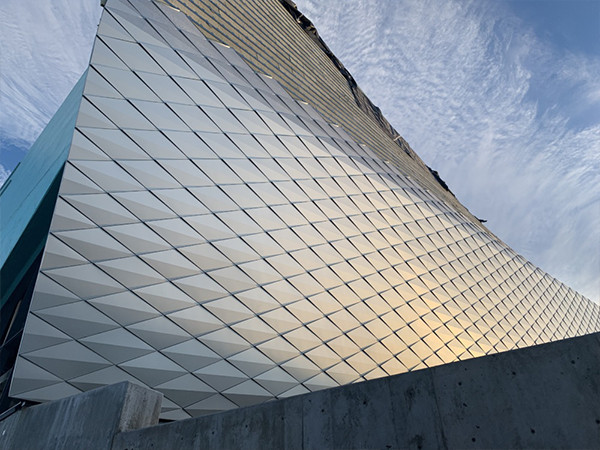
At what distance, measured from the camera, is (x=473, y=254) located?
75.3ft

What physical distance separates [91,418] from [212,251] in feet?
18.2

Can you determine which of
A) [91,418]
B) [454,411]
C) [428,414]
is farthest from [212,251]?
[454,411]

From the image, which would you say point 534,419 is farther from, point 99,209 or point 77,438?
Result: point 99,209

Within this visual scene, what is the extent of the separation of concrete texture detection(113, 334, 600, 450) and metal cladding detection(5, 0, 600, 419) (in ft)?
15.8

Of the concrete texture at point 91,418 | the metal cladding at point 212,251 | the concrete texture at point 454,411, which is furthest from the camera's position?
the metal cladding at point 212,251

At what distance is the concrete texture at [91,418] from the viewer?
5.54m

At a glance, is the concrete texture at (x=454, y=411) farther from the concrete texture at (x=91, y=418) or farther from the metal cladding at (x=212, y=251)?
the metal cladding at (x=212, y=251)

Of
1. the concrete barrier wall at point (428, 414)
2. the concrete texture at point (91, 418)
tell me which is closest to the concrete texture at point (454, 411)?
the concrete barrier wall at point (428, 414)

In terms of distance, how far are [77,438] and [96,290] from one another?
3.47 metres

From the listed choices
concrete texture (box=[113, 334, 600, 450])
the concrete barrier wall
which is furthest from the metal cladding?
concrete texture (box=[113, 334, 600, 450])

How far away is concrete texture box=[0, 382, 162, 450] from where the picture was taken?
554 cm

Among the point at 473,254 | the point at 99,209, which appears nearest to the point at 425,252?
the point at 473,254

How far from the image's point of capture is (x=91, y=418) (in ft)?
19.0

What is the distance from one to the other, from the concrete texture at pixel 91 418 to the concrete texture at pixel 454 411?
134 cm
